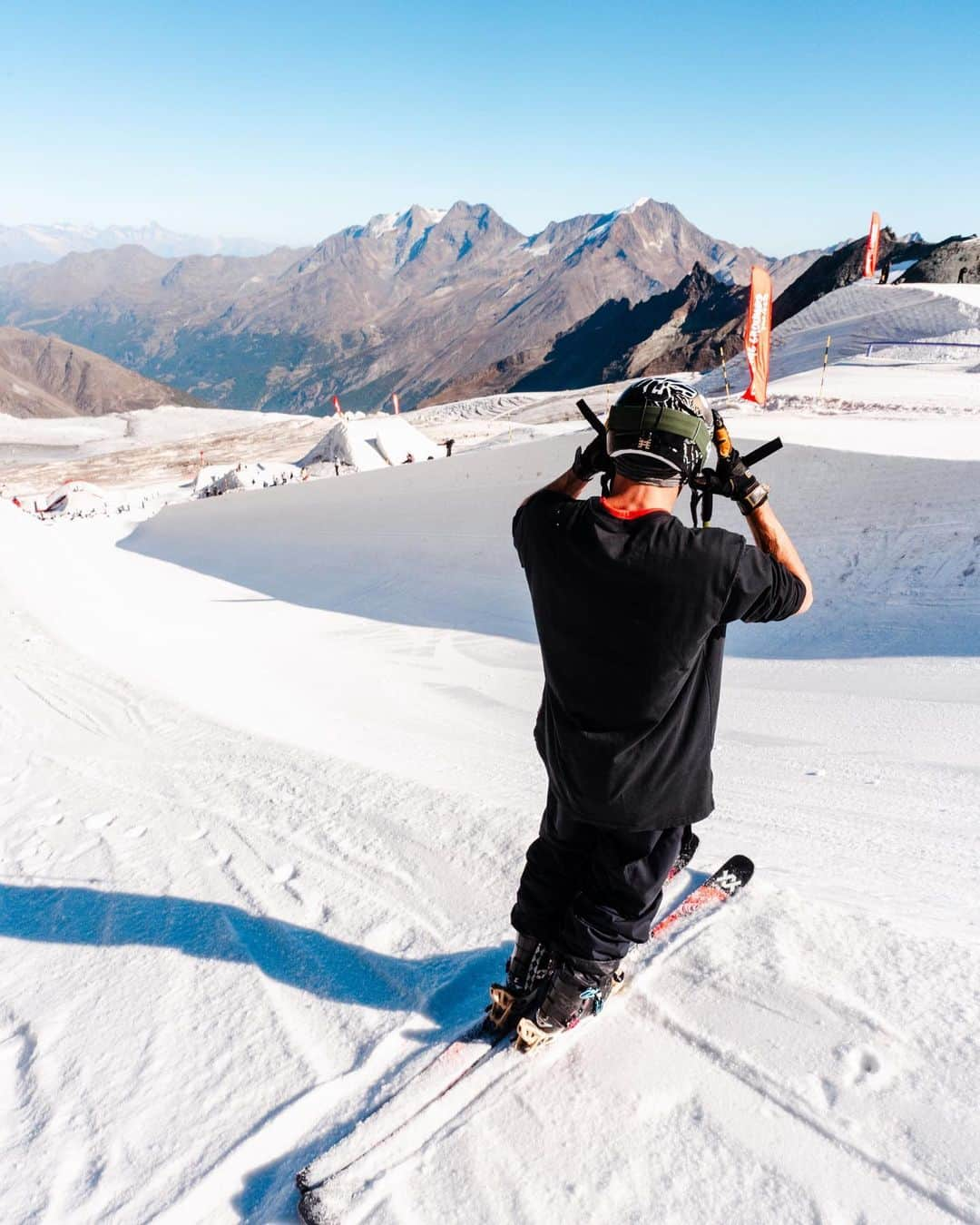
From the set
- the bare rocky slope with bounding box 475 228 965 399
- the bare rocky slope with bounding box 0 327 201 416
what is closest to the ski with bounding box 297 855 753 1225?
the bare rocky slope with bounding box 475 228 965 399

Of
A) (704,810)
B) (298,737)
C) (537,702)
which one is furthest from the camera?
(537,702)

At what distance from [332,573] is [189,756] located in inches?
297

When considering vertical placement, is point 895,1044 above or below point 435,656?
above

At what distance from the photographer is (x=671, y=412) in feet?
5.88

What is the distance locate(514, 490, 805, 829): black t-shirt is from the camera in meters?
1.71

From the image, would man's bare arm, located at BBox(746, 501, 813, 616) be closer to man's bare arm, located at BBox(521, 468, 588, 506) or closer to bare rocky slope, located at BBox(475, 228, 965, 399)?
man's bare arm, located at BBox(521, 468, 588, 506)

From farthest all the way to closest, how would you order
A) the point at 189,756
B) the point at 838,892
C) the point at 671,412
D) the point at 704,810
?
the point at 189,756, the point at 838,892, the point at 704,810, the point at 671,412

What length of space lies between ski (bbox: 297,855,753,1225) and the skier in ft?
0.30

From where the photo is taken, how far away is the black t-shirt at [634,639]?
1.71 m

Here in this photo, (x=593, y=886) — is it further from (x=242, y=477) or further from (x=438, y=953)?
(x=242, y=477)

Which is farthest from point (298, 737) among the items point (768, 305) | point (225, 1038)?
point (768, 305)

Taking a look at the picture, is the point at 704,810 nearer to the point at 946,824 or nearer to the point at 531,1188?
the point at 531,1188

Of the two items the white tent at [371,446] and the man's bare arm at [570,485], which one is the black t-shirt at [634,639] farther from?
the white tent at [371,446]

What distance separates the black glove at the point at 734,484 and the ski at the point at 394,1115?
144 cm
